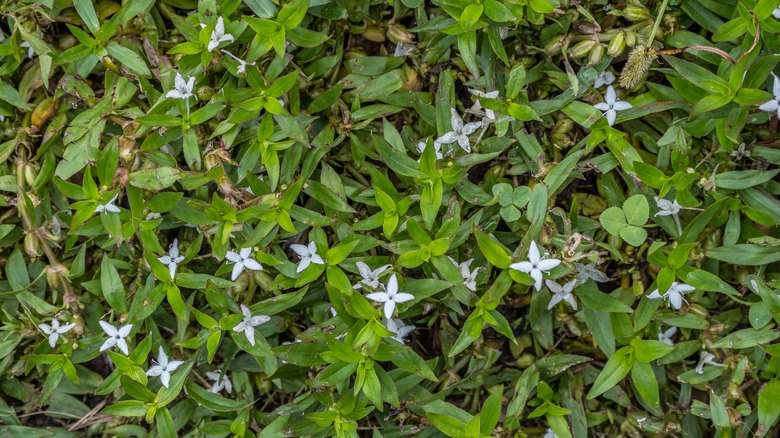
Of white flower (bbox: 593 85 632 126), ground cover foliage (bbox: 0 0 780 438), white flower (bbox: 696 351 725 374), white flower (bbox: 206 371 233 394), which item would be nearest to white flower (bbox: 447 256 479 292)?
ground cover foliage (bbox: 0 0 780 438)

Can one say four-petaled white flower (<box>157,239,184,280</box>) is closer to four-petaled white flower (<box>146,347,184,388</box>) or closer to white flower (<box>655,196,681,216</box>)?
four-petaled white flower (<box>146,347,184,388</box>)

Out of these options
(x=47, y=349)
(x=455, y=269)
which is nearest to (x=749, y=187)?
(x=455, y=269)

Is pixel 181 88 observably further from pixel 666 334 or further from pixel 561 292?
pixel 666 334

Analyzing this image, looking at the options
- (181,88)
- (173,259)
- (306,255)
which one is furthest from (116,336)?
(181,88)

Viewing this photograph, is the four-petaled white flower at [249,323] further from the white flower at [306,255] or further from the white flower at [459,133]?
the white flower at [459,133]

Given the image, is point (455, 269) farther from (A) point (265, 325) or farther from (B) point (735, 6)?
(B) point (735, 6)

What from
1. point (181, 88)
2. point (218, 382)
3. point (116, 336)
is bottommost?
point (218, 382)
